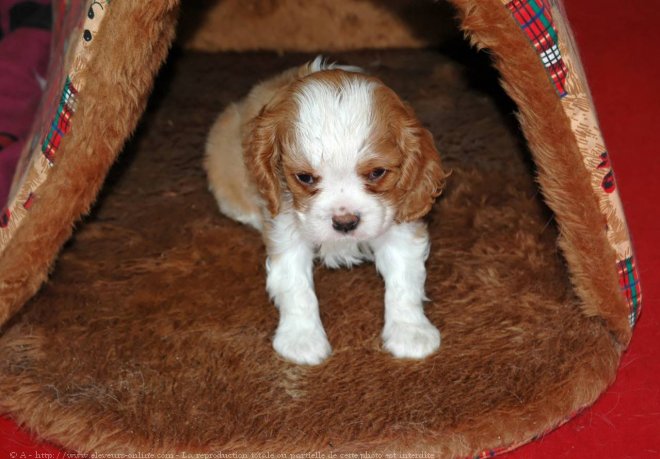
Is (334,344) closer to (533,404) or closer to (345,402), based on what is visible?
(345,402)

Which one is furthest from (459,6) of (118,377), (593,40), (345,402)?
Answer: (593,40)

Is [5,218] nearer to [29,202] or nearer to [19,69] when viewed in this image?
[29,202]

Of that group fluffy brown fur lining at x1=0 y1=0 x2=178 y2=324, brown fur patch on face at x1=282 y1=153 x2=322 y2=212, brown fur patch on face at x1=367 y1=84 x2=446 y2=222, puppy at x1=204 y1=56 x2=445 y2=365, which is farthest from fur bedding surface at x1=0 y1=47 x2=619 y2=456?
brown fur patch on face at x1=282 y1=153 x2=322 y2=212

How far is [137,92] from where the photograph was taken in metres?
3.66

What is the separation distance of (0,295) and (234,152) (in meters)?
1.32

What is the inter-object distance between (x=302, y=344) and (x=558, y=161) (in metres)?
1.28

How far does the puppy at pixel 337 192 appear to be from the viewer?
3.35 meters

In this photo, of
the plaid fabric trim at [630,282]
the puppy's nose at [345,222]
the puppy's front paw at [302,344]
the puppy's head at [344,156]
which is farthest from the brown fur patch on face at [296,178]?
the plaid fabric trim at [630,282]

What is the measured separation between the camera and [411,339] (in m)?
3.71

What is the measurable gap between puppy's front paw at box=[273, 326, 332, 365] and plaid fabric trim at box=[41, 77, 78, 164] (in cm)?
120

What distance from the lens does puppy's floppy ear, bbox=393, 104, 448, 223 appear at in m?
3.54

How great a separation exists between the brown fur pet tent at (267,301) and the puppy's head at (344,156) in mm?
446

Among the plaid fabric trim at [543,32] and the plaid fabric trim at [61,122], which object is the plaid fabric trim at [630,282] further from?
the plaid fabric trim at [61,122]

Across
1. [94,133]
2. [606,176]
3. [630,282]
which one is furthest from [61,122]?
[630,282]
